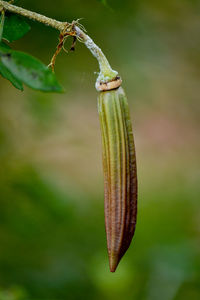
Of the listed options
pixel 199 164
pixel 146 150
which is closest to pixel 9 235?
pixel 199 164

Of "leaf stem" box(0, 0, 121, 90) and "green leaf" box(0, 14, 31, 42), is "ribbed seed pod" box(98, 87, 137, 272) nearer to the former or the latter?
"leaf stem" box(0, 0, 121, 90)

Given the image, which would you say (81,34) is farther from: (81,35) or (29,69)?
(29,69)

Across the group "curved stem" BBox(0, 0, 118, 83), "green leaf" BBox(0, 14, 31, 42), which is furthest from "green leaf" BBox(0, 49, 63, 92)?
"green leaf" BBox(0, 14, 31, 42)

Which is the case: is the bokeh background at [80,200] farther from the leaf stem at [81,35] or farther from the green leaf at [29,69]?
the green leaf at [29,69]

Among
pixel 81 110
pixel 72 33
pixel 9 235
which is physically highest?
pixel 81 110

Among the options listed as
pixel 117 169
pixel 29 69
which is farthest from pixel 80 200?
pixel 29 69

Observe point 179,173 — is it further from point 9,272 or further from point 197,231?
point 9,272

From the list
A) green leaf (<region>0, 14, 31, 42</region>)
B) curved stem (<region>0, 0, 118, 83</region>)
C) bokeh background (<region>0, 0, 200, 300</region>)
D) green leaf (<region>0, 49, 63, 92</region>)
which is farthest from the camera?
bokeh background (<region>0, 0, 200, 300</region>)
